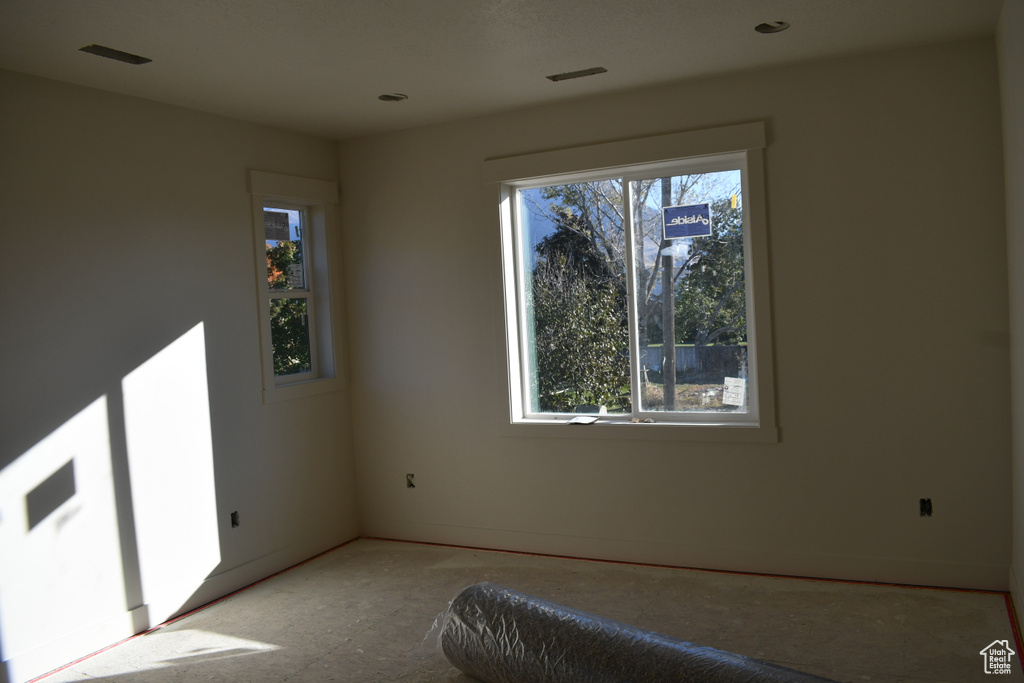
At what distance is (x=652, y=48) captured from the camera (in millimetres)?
3473

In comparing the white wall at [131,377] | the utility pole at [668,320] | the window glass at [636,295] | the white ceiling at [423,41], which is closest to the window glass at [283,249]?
the white wall at [131,377]

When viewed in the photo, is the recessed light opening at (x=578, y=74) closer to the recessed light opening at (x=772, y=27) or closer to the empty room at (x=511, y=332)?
the empty room at (x=511, y=332)

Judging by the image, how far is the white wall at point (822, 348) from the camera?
141 inches

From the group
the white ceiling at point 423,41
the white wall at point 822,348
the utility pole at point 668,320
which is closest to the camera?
the white ceiling at point 423,41

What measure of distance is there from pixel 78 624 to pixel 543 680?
2376mm

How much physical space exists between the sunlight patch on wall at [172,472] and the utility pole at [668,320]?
2.61 m

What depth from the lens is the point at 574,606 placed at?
3805 millimetres

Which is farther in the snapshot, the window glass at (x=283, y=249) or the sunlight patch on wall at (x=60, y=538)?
the window glass at (x=283, y=249)

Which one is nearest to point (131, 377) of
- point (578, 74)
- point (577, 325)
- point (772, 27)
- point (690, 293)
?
point (577, 325)

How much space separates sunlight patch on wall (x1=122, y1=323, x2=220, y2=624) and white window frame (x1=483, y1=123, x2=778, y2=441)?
180 centimetres

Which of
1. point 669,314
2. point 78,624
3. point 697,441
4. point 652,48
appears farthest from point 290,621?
point 652,48

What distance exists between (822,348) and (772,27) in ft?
5.27

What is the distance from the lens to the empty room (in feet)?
10.6

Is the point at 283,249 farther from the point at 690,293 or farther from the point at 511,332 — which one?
the point at 690,293
